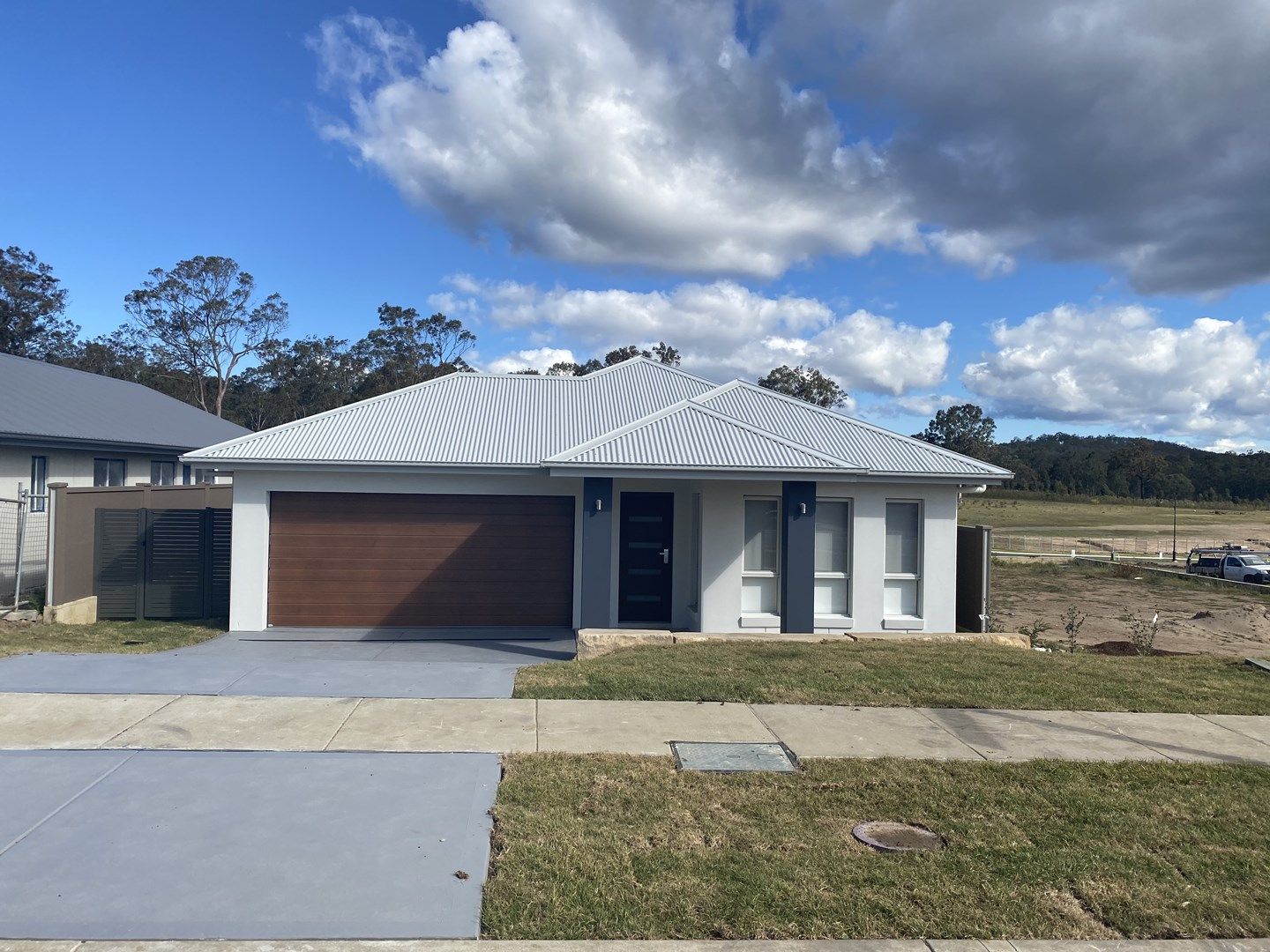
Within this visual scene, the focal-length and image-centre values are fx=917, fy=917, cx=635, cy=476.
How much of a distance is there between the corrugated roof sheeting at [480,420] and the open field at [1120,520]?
40651 mm

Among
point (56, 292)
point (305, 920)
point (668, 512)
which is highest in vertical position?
point (56, 292)

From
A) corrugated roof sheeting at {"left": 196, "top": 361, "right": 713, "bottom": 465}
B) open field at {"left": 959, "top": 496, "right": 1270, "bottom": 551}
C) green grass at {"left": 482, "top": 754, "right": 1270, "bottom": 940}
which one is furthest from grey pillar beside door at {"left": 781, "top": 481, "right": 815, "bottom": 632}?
open field at {"left": 959, "top": 496, "right": 1270, "bottom": 551}

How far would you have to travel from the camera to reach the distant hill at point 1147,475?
104m

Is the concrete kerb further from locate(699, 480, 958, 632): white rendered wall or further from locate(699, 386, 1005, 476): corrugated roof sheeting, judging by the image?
locate(699, 386, 1005, 476): corrugated roof sheeting

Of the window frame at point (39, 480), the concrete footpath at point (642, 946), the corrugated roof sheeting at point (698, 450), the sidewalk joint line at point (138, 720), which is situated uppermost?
the corrugated roof sheeting at point (698, 450)

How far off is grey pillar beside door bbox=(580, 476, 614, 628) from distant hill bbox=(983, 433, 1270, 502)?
94377 mm

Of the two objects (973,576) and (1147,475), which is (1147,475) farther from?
(973,576)

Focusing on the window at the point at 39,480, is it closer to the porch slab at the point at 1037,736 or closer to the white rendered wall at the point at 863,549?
the white rendered wall at the point at 863,549

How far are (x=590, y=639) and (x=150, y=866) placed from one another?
6.75 meters

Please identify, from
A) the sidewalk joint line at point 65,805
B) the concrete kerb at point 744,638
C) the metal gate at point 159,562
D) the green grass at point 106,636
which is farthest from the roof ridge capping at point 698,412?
the sidewalk joint line at point 65,805

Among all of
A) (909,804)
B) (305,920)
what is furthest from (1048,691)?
(305,920)

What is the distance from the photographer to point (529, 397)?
Result: 1780 cm

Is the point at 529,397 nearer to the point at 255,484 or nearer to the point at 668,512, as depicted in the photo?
the point at 668,512

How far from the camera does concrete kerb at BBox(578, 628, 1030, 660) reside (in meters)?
11.5
